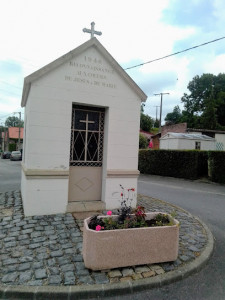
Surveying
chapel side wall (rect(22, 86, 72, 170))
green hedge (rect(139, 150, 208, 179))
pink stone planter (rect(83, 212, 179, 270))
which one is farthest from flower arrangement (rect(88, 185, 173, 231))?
green hedge (rect(139, 150, 208, 179))

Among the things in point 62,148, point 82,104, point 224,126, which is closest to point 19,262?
point 62,148

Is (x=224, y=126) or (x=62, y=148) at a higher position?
(x=224, y=126)

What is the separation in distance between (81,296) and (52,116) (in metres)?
3.90

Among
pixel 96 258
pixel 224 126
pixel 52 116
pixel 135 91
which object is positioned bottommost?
pixel 96 258

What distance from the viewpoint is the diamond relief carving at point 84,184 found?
19.3 ft

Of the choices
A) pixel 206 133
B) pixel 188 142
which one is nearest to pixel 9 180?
pixel 188 142

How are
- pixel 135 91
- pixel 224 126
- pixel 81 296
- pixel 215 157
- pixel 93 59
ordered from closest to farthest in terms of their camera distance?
pixel 81 296 → pixel 93 59 → pixel 135 91 → pixel 215 157 → pixel 224 126

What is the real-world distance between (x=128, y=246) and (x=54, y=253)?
1.30 m

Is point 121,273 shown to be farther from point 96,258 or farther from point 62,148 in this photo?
point 62,148

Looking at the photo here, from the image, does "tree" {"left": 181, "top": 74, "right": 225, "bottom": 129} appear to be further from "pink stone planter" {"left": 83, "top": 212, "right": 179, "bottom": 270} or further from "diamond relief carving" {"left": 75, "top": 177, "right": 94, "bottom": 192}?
"pink stone planter" {"left": 83, "top": 212, "right": 179, "bottom": 270}

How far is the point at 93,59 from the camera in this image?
566 cm

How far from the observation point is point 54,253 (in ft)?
11.5

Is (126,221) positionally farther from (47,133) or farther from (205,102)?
(205,102)

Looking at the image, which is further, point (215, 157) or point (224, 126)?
point (224, 126)
